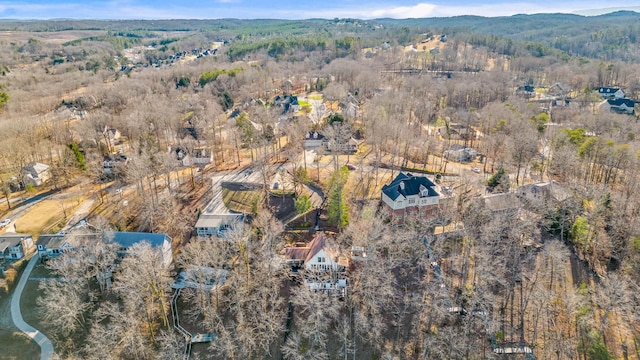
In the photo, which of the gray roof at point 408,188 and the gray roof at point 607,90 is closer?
the gray roof at point 408,188

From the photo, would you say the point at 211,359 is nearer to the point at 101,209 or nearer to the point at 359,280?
the point at 359,280

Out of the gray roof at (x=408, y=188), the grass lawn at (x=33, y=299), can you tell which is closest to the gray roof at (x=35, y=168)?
the grass lawn at (x=33, y=299)

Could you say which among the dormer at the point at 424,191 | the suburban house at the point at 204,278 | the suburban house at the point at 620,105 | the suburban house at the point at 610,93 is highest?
the suburban house at the point at 610,93

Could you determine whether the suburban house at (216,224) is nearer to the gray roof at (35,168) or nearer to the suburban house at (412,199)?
the suburban house at (412,199)

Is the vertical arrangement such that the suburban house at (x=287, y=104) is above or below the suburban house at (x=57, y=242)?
above

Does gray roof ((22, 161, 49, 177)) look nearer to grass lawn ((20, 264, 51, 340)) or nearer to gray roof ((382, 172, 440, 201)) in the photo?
grass lawn ((20, 264, 51, 340))

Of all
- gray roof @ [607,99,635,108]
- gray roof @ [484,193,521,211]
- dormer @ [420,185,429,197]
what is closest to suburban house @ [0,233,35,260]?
dormer @ [420,185,429,197]

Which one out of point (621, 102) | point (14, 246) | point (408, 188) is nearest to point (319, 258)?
point (408, 188)
